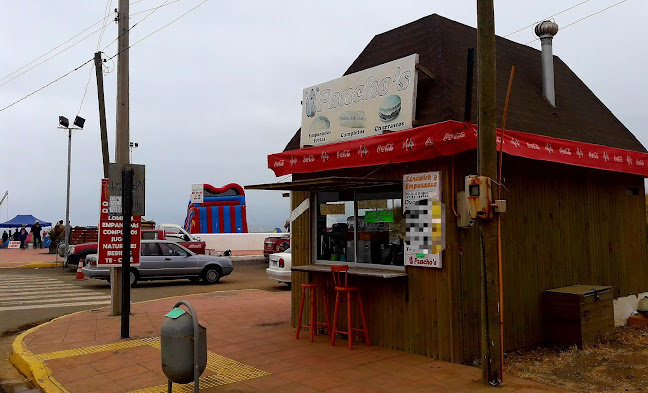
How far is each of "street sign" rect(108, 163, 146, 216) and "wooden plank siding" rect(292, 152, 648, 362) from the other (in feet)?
8.91

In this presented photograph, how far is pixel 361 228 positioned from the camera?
28.5 ft

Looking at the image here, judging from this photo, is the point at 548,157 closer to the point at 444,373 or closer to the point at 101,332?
the point at 444,373

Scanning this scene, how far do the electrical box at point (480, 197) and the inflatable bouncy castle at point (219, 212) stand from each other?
3058 cm

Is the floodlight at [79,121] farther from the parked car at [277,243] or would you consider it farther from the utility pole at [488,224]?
the utility pole at [488,224]

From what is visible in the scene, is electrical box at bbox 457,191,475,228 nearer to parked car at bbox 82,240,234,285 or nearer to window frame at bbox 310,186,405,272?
window frame at bbox 310,186,405,272

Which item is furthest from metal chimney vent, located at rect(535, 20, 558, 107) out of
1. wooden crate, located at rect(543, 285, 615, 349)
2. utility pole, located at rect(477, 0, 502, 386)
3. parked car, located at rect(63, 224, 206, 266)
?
parked car, located at rect(63, 224, 206, 266)

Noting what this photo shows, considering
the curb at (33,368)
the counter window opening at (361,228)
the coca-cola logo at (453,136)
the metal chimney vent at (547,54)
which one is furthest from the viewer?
the metal chimney vent at (547,54)

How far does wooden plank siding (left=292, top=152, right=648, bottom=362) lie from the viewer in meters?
7.22

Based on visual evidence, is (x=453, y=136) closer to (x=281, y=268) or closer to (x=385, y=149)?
(x=385, y=149)

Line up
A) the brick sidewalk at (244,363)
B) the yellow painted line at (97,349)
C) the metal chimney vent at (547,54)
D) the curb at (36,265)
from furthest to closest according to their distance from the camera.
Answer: the curb at (36,265), the metal chimney vent at (547,54), the yellow painted line at (97,349), the brick sidewalk at (244,363)

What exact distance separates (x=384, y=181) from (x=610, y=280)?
17.0 feet

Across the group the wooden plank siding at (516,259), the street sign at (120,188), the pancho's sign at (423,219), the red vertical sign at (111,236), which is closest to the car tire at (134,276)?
the red vertical sign at (111,236)

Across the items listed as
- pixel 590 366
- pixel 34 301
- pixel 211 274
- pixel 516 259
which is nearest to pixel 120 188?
pixel 516 259

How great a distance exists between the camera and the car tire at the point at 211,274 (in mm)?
18312
